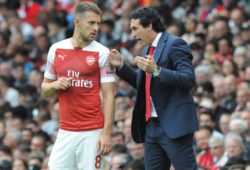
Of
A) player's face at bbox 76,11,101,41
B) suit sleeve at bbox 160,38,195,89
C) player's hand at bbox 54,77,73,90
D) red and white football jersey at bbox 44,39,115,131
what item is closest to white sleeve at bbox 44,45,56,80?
red and white football jersey at bbox 44,39,115,131

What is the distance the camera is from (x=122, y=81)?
16344 mm

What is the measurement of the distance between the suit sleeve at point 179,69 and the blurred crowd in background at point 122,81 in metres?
3.07

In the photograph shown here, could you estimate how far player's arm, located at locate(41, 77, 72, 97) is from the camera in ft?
30.8

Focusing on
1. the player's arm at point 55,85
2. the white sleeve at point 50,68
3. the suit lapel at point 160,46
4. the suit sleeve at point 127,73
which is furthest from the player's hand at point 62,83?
the suit lapel at point 160,46

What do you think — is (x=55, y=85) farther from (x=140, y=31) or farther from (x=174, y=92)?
(x=174, y=92)

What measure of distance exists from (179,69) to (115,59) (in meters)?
0.71

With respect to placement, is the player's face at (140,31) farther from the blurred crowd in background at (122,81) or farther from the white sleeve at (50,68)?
the blurred crowd in background at (122,81)

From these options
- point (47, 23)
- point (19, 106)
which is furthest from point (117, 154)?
point (47, 23)

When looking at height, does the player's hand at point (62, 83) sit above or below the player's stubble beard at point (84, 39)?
below

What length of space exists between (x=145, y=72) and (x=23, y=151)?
21.0 feet

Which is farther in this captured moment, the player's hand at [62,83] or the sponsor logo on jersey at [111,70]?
the sponsor logo on jersey at [111,70]

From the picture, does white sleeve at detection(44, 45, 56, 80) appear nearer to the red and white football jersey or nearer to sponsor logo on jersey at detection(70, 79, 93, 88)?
the red and white football jersey

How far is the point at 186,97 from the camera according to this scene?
9.39 metres

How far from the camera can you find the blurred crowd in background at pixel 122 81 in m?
13.5
